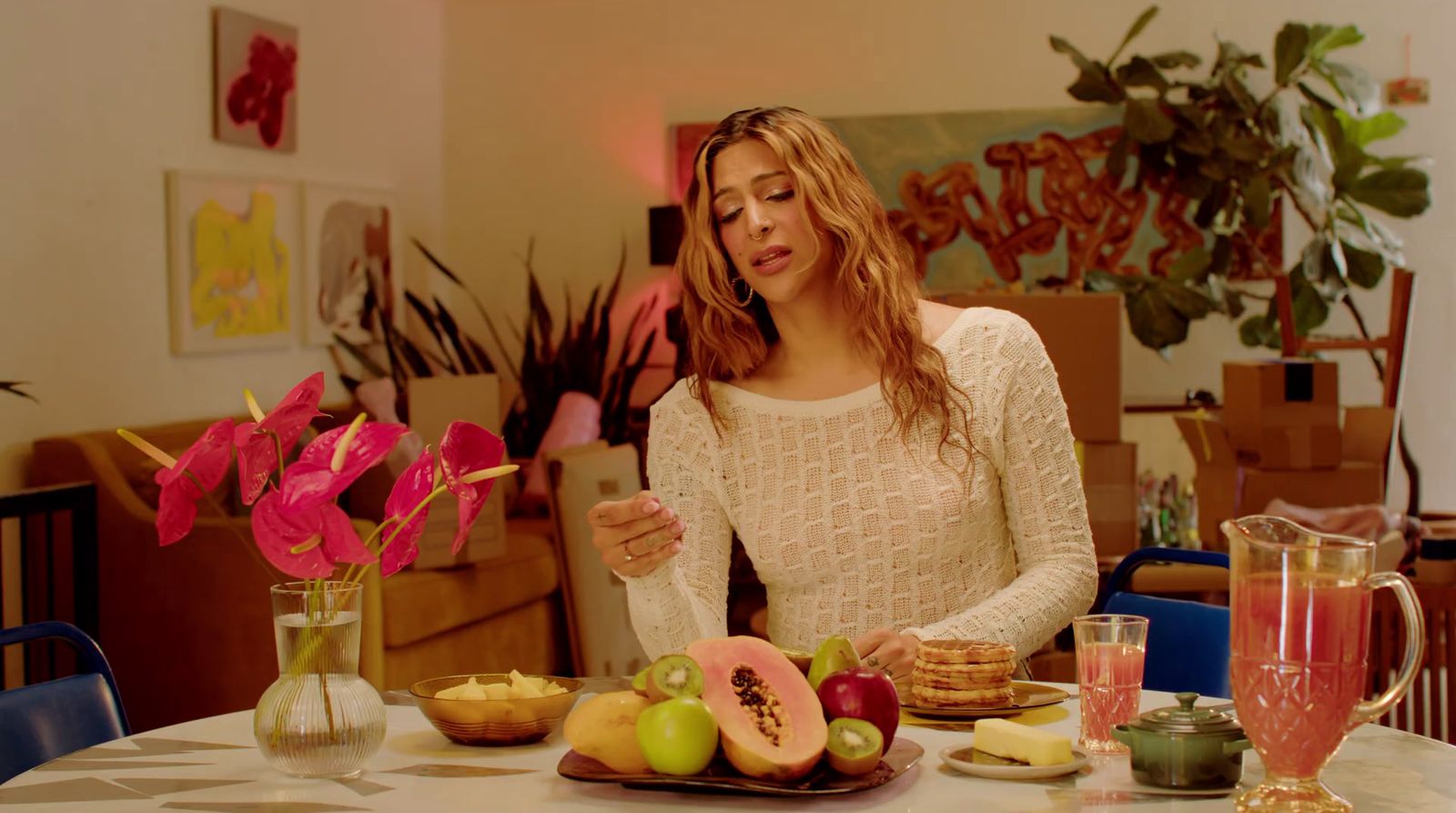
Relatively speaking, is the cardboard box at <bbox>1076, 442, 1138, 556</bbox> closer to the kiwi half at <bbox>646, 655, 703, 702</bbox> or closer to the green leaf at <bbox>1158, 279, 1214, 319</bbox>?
the green leaf at <bbox>1158, 279, 1214, 319</bbox>

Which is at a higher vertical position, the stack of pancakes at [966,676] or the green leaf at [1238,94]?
the green leaf at [1238,94]

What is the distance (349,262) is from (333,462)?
4.86m

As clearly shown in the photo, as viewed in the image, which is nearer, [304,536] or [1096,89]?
[304,536]

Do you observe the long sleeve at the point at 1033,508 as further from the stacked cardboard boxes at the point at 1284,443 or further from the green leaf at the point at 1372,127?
the green leaf at the point at 1372,127

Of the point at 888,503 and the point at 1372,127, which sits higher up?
the point at 1372,127

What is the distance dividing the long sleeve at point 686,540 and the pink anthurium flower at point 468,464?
49 cm

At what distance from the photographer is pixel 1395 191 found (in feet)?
18.4

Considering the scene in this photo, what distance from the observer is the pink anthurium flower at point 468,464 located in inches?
59.6

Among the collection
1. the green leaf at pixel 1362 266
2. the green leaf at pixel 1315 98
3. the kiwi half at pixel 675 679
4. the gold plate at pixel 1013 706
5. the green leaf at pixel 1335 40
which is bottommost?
the gold plate at pixel 1013 706

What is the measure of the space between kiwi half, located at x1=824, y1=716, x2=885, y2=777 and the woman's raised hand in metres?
0.41

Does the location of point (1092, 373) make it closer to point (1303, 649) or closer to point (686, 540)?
point (686, 540)

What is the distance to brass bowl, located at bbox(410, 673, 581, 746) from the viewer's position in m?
1.56

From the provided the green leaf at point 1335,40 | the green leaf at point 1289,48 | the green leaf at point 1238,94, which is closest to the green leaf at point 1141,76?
the green leaf at point 1238,94

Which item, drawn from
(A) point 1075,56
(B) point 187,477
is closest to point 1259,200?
(A) point 1075,56
